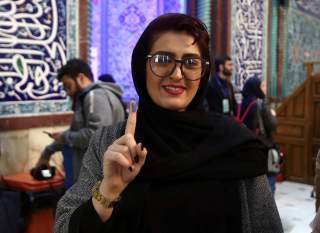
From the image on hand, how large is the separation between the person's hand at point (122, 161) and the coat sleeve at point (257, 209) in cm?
31

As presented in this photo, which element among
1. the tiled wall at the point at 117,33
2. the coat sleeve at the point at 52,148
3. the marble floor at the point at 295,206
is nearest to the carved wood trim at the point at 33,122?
the coat sleeve at the point at 52,148

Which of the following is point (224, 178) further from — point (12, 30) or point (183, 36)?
point (12, 30)

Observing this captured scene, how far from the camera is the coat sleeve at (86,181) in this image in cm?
105

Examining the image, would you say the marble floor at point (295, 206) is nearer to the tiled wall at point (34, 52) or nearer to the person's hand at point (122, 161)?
the tiled wall at point (34, 52)

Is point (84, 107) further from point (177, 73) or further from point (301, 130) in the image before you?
point (301, 130)

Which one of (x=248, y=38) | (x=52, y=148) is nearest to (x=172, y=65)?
(x=52, y=148)

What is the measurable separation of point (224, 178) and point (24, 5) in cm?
260

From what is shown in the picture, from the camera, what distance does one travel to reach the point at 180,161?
1060 mm

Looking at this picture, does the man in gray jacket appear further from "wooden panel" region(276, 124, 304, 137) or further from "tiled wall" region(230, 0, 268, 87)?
"wooden panel" region(276, 124, 304, 137)

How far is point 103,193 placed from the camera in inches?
37.7

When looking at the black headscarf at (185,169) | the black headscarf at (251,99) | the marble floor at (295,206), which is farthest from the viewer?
the black headscarf at (251,99)

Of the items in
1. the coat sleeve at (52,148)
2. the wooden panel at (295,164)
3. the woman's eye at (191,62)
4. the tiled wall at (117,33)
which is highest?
the tiled wall at (117,33)

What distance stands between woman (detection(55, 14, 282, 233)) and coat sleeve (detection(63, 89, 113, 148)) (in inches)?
57.3

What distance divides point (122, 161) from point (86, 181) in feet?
0.74
